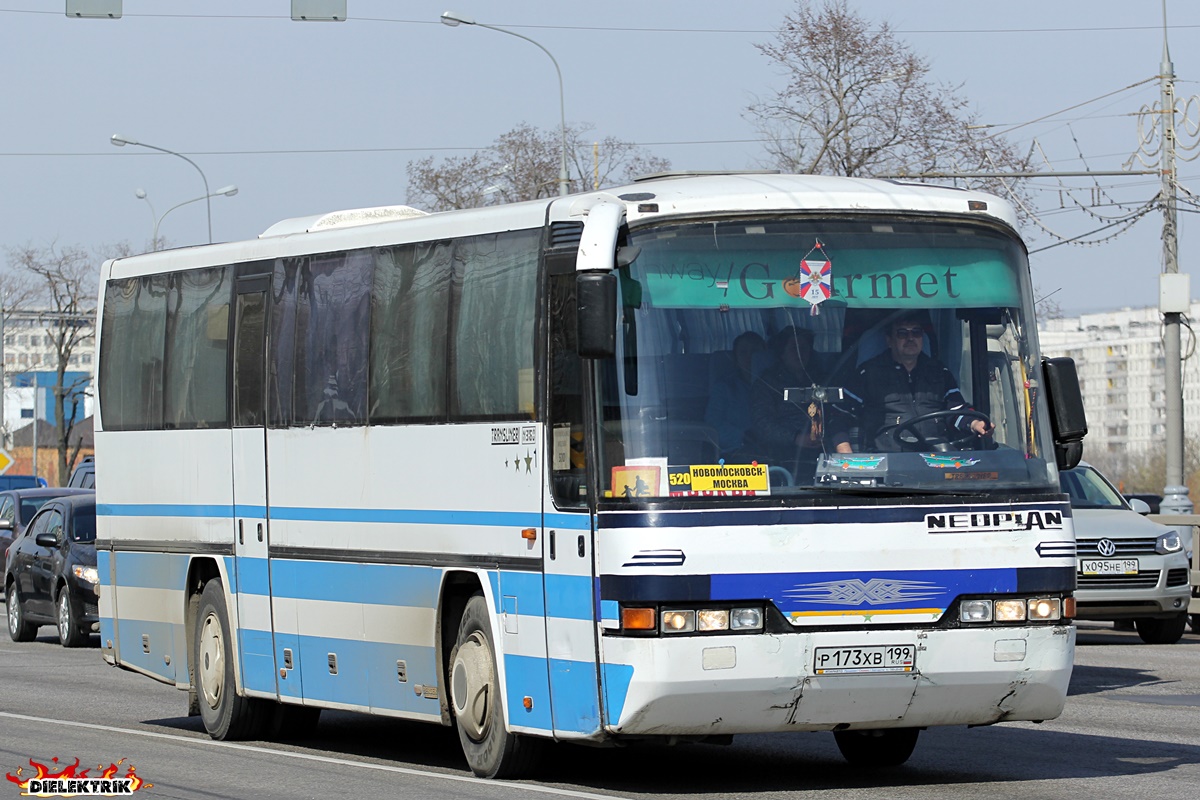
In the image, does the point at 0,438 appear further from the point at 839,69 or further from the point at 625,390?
the point at 625,390

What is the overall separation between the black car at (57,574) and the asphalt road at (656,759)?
7.31 meters

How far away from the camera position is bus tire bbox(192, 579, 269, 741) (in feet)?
44.8

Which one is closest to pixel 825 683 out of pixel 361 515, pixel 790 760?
pixel 790 760

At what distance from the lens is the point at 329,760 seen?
40.1ft

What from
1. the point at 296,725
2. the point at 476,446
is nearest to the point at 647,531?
the point at 476,446

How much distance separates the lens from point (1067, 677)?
10109 mm

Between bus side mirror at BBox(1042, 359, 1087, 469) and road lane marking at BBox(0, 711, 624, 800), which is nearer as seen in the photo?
road lane marking at BBox(0, 711, 624, 800)

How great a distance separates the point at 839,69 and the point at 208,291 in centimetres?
3287

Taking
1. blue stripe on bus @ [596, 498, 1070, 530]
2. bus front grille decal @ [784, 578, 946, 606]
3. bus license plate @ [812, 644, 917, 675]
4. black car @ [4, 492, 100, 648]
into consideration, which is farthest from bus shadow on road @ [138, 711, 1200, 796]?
black car @ [4, 492, 100, 648]

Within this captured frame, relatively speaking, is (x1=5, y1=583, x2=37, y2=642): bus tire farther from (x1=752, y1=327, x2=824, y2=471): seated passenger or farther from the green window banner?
(x1=752, y1=327, x2=824, y2=471): seated passenger

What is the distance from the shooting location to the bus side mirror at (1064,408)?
1041 centimetres

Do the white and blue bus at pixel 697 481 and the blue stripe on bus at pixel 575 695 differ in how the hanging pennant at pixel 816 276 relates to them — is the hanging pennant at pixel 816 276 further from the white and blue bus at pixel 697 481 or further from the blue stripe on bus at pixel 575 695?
the blue stripe on bus at pixel 575 695

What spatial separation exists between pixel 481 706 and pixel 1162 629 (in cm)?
1268

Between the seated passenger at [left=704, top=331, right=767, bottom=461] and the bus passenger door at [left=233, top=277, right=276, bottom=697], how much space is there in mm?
4305
